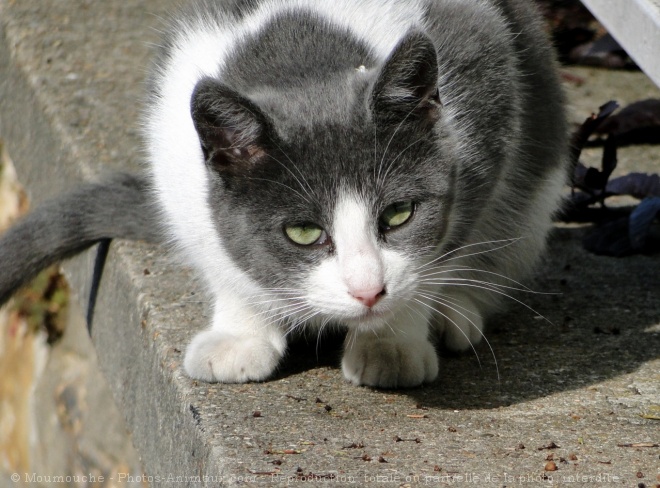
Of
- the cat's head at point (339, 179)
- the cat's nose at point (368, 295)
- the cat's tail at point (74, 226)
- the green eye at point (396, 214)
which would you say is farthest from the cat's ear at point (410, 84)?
the cat's tail at point (74, 226)

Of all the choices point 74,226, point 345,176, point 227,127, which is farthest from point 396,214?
point 74,226

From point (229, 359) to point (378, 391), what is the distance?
36cm

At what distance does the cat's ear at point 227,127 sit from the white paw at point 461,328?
748 mm

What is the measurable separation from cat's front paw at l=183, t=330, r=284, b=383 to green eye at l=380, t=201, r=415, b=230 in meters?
0.46

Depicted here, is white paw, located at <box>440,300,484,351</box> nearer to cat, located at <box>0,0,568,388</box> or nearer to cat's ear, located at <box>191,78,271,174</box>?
cat, located at <box>0,0,568,388</box>

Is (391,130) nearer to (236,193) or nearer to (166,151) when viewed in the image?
(236,193)

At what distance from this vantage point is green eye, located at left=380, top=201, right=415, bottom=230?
205 centimetres

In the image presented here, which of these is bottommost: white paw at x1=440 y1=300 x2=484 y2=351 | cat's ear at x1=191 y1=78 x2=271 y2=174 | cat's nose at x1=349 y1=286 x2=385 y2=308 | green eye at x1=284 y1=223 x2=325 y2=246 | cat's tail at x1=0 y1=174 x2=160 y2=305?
white paw at x1=440 y1=300 x2=484 y2=351

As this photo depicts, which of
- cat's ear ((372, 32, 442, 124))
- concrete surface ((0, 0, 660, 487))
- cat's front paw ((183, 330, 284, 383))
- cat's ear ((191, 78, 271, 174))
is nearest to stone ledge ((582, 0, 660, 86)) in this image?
cat's ear ((372, 32, 442, 124))

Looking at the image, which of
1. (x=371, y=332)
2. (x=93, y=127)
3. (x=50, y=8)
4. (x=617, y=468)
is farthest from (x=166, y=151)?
(x=50, y=8)

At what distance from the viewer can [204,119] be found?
6.40 feet

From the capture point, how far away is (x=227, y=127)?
197 centimetres

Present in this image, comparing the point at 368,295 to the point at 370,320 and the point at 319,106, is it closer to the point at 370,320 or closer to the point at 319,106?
the point at 370,320

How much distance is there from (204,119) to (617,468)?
1.09m
